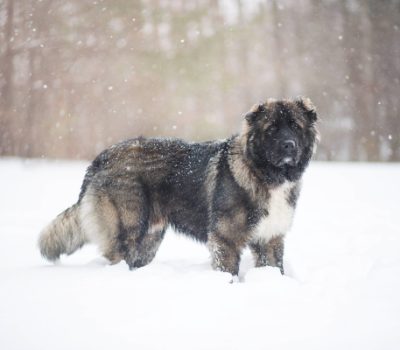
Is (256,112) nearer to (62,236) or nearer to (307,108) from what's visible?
(307,108)

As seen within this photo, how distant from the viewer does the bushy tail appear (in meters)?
4.16

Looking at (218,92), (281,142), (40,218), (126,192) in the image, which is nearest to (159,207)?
(126,192)

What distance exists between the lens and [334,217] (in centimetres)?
735

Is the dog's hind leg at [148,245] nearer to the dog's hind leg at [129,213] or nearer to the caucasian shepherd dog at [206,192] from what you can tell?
the caucasian shepherd dog at [206,192]

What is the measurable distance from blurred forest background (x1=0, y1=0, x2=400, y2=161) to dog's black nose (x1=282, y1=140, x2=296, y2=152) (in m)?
11.4

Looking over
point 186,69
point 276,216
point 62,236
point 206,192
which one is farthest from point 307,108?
point 186,69

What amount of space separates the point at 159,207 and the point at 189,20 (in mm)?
13360

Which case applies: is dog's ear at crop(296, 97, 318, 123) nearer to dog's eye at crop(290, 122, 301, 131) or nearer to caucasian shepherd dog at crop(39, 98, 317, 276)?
caucasian shepherd dog at crop(39, 98, 317, 276)

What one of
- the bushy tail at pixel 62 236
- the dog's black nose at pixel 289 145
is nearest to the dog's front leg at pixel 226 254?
the dog's black nose at pixel 289 145

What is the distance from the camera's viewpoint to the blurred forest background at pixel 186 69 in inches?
569

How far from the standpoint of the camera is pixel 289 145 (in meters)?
3.81

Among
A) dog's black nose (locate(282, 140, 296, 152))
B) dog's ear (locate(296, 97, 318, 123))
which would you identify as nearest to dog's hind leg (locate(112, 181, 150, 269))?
dog's black nose (locate(282, 140, 296, 152))

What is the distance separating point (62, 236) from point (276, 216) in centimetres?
217

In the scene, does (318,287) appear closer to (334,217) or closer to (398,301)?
(398,301)
